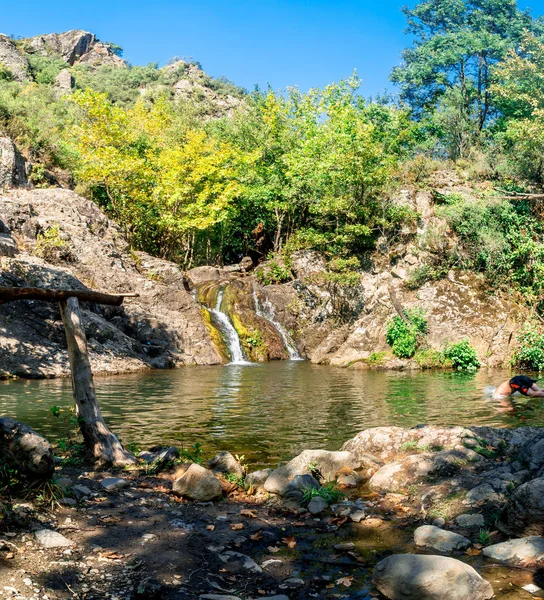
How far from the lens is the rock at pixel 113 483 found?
6777mm

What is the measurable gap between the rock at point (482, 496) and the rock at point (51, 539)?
13.7ft

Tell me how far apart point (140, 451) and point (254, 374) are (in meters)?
11.5

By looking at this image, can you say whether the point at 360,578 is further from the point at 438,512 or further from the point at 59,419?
the point at 59,419

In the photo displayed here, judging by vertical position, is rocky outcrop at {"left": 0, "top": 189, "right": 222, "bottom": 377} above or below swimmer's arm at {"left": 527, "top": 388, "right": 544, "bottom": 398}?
above

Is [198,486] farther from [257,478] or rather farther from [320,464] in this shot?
[320,464]

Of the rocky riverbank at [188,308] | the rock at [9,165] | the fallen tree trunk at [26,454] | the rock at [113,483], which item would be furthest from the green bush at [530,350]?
the rock at [9,165]

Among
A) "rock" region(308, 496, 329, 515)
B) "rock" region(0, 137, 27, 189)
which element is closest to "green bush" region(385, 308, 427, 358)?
"rock" region(308, 496, 329, 515)

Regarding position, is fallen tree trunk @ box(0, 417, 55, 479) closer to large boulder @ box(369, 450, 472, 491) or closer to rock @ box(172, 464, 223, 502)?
rock @ box(172, 464, 223, 502)

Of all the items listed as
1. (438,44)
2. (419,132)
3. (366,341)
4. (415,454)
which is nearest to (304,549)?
(415,454)

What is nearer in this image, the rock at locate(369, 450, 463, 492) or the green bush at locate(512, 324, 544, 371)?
the rock at locate(369, 450, 463, 492)

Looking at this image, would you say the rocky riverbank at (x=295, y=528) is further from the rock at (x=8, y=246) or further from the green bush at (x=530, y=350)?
the green bush at (x=530, y=350)

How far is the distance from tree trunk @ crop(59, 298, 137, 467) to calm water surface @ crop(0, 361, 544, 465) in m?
1.71

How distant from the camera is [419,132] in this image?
42312mm

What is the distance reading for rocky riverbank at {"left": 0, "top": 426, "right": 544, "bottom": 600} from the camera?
4.40 m
